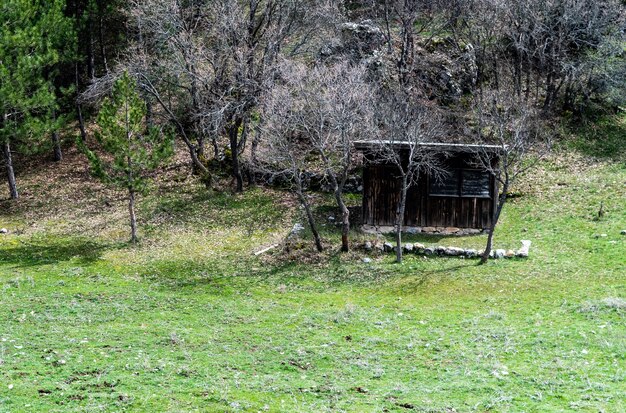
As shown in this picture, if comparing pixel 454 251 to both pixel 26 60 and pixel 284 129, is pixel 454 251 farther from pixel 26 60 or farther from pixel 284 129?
pixel 26 60

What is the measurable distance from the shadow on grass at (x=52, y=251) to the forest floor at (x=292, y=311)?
0.11m

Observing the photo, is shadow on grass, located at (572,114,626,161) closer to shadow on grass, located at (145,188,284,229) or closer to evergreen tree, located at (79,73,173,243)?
shadow on grass, located at (145,188,284,229)

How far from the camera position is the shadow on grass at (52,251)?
23359mm

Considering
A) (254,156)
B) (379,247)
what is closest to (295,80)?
(254,156)

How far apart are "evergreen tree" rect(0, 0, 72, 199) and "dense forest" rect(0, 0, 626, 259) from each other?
0.08m

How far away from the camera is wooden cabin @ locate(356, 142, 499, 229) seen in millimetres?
25516

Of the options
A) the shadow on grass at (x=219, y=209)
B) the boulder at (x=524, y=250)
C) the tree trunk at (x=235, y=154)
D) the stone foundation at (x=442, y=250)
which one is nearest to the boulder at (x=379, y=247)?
the stone foundation at (x=442, y=250)

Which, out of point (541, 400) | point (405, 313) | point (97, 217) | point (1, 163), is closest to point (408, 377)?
point (541, 400)

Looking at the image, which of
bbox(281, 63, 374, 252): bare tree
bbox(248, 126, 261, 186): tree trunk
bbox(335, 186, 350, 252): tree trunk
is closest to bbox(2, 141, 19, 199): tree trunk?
bbox(248, 126, 261, 186): tree trunk

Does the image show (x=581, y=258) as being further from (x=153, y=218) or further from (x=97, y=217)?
(x=97, y=217)

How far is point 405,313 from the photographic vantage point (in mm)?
17984

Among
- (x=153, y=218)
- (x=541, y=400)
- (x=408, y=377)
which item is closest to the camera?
(x=541, y=400)

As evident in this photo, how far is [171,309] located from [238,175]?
12701mm

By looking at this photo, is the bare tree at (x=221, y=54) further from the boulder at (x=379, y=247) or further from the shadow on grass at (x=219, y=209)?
the boulder at (x=379, y=247)
